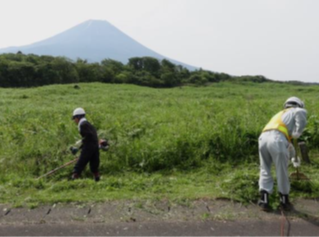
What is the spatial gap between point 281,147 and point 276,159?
16 centimetres

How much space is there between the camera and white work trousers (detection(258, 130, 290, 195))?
3686mm

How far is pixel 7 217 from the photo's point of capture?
11.5 ft

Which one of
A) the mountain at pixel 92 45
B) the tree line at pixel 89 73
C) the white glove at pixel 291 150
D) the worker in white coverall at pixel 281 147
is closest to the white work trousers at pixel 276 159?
the worker in white coverall at pixel 281 147

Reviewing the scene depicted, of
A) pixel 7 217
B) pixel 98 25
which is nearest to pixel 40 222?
pixel 7 217

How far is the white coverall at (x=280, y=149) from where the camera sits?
12.1 ft

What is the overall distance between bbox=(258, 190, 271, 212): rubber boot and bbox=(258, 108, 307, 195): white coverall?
0.05 meters

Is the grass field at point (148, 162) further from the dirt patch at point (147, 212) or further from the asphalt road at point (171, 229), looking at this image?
the asphalt road at point (171, 229)

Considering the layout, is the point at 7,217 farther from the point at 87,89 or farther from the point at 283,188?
the point at 87,89

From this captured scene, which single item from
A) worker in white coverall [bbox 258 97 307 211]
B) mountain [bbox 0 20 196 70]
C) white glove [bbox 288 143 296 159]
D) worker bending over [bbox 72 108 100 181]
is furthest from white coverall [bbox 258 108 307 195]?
mountain [bbox 0 20 196 70]

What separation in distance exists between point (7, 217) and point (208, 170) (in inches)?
128

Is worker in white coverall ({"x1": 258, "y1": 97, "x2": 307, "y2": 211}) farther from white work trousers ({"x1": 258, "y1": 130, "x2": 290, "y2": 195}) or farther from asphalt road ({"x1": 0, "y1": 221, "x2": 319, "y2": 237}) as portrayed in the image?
asphalt road ({"x1": 0, "y1": 221, "x2": 319, "y2": 237})

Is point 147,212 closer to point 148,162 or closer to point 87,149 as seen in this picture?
point 148,162

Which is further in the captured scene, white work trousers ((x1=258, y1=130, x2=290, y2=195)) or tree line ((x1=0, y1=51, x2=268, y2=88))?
tree line ((x1=0, y1=51, x2=268, y2=88))

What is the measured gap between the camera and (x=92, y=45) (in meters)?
153
